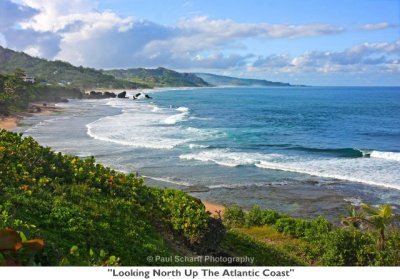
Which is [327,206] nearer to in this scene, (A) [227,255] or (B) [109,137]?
(A) [227,255]

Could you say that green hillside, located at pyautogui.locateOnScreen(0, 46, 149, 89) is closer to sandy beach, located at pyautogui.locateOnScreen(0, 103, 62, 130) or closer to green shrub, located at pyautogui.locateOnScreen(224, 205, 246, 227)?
sandy beach, located at pyautogui.locateOnScreen(0, 103, 62, 130)

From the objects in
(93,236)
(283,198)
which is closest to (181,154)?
(283,198)

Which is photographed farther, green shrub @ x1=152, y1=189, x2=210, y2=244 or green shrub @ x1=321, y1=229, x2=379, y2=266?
green shrub @ x1=321, y1=229, x2=379, y2=266

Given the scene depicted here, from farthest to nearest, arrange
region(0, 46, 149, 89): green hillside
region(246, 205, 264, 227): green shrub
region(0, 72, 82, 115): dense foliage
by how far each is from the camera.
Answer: region(0, 46, 149, 89): green hillside, region(0, 72, 82, 115): dense foliage, region(246, 205, 264, 227): green shrub

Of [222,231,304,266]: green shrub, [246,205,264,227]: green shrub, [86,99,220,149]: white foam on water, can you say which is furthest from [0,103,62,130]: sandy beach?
[222,231,304,266]: green shrub

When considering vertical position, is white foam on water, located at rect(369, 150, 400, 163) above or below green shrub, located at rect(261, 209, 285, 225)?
above

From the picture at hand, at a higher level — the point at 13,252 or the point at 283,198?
the point at 13,252

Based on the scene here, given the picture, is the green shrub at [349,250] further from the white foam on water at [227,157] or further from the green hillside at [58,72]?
the green hillside at [58,72]

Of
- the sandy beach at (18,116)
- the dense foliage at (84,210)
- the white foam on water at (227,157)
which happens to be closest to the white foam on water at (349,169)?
the white foam on water at (227,157)

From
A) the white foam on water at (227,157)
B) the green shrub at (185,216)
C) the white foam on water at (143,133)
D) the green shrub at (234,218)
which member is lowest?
the green shrub at (234,218)
